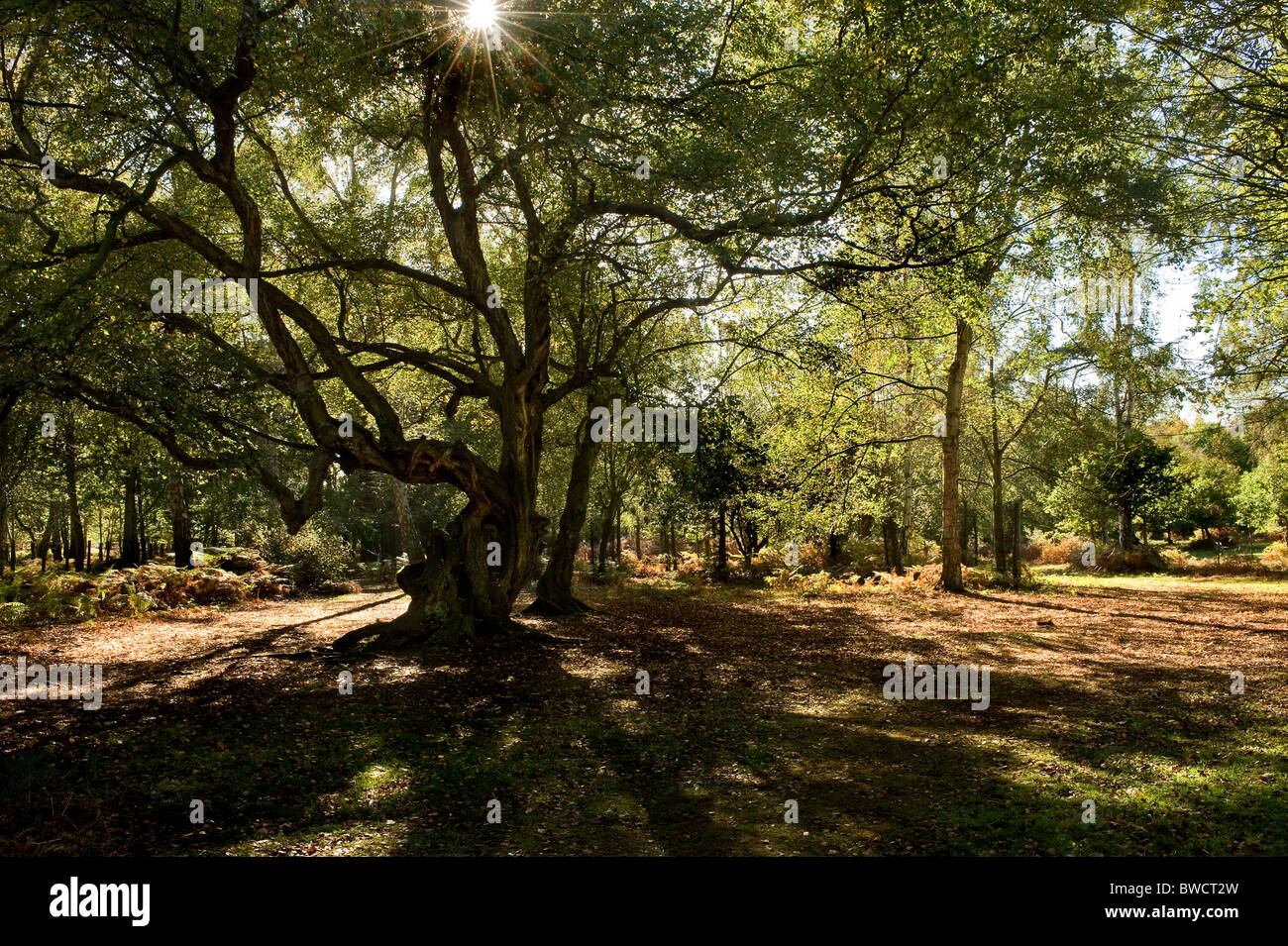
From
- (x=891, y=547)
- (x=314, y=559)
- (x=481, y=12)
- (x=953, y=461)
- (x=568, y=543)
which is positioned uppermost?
(x=481, y=12)

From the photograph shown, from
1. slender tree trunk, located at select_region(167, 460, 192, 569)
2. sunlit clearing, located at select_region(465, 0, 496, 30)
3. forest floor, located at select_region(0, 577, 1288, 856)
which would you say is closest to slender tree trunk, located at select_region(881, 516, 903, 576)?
forest floor, located at select_region(0, 577, 1288, 856)

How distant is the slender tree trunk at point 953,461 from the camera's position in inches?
850

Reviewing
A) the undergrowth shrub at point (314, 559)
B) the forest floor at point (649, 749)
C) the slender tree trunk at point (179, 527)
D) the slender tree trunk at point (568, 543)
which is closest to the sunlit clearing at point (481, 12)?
the forest floor at point (649, 749)

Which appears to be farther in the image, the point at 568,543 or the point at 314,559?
the point at 314,559

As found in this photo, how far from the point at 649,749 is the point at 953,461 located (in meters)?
17.0

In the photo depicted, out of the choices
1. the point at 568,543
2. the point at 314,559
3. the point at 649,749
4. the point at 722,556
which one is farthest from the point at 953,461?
the point at 314,559

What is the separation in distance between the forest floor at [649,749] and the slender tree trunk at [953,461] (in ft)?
24.4

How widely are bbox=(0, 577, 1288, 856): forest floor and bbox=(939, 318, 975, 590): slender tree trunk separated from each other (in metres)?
7.44

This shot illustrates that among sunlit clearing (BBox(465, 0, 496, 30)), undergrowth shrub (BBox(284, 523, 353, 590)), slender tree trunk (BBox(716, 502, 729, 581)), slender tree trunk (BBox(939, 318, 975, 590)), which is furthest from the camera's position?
slender tree trunk (BBox(716, 502, 729, 581))

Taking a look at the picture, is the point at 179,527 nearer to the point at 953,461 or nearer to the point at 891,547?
the point at 953,461

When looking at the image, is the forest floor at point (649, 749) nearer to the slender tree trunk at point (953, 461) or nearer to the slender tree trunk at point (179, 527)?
the slender tree trunk at point (953, 461)

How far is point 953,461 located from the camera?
72.8 ft

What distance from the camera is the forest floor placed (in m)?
5.55

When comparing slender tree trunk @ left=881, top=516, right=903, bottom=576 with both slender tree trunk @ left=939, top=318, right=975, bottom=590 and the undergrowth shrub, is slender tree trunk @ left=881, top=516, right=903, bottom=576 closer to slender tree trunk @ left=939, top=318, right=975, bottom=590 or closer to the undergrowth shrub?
slender tree trunk @ left=939, top=318, right=975, bottom=590
